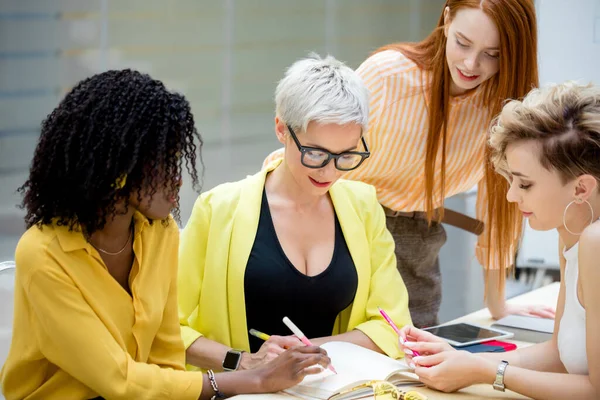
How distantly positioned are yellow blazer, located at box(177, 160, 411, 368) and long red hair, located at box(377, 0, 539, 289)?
1.22 feet

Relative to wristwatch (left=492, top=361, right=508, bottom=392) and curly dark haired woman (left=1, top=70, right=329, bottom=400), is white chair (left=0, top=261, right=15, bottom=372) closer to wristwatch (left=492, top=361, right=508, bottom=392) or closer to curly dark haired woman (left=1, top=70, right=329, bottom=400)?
curly dark haired woman (left=1, top=70, right=329, bottom=400)

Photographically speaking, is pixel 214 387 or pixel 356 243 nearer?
pixel 214 387

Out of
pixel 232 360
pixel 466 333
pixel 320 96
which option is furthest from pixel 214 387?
pixel 466 333

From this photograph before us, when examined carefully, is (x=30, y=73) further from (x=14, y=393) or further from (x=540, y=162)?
(x=540, y=162)

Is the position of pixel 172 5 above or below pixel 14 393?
above

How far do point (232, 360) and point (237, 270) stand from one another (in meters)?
0.23

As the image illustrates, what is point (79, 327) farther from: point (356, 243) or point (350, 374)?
point (356, 243)

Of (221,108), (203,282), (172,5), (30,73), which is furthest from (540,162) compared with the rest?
(221,108)

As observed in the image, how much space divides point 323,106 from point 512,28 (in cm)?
61

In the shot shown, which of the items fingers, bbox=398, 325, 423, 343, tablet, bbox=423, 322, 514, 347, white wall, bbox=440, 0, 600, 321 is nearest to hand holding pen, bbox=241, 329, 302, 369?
fingers, bbox=398, 325, 423, 343

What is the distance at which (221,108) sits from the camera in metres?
7.45

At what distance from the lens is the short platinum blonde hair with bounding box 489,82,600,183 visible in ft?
5.48

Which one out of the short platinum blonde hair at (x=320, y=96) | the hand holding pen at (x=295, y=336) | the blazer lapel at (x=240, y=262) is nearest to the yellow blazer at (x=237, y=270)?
the blazer lapel at (x=240, y=262)

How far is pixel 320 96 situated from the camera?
196 centimetres
